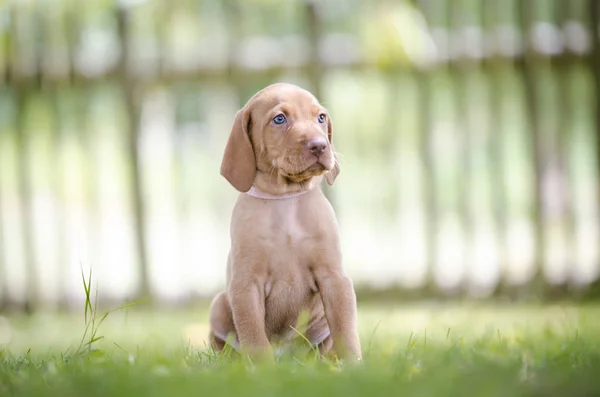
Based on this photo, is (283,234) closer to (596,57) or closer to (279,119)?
(279,119)

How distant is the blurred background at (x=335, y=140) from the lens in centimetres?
707

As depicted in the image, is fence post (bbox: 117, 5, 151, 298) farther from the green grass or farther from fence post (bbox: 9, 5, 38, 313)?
the green grass

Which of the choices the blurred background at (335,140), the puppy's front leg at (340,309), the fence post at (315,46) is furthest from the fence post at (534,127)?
the puppy's front leg at (340,309)

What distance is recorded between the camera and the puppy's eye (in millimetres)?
3178

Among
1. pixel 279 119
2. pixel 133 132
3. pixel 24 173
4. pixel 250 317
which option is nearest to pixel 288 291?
pixel 250 317

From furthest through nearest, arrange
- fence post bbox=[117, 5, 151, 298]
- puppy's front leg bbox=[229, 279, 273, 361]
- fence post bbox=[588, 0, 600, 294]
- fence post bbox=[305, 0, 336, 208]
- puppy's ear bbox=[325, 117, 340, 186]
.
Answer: fence post bbox=[117, 5, 151, 298] < fence post bbox=[305, 0, 336, 208] < fence post bbox=[588, 0, 600, 294] < puppy's ear bbox=[325, 117, 340, 186] < puppy's front leg bbox=[229, 279, 273, 361]

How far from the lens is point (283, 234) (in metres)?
3.08

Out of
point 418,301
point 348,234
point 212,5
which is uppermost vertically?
point 212,5

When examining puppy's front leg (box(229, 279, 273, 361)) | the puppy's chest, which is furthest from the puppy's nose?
puppy's front leg (box(229, 279, 273, 361))

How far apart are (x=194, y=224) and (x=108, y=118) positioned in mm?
1241

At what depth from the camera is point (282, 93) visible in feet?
10.6

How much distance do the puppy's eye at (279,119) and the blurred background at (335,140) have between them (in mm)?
3807

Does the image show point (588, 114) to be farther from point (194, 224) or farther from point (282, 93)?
point (282, 93)

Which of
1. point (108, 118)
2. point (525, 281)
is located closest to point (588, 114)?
point (525, 281)
